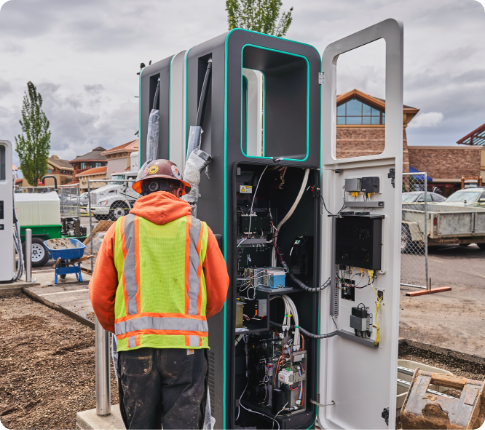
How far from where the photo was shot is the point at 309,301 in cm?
418

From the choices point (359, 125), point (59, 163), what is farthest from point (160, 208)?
point (59, 163)

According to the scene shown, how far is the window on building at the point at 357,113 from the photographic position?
28453mm

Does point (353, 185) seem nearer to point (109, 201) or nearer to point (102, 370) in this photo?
point (102, 370)

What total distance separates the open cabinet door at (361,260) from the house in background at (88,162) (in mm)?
80348

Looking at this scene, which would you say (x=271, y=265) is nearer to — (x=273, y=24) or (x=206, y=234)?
(x=206, y=234)

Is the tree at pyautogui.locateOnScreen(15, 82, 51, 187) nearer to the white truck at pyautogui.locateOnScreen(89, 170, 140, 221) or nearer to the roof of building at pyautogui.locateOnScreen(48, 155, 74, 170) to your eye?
the white truck at pyautogui.locateOnScreen(89, 170, 140, 221)

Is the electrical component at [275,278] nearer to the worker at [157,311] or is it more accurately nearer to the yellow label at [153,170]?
the worker at [157,311]

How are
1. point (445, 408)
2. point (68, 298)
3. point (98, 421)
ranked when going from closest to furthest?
point (445, 408)
point (98, 421)
point (68, 298)

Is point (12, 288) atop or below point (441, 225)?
below

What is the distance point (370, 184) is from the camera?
3678 mm

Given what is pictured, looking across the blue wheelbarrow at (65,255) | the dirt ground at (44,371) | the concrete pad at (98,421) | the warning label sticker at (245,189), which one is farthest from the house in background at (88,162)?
the warning label sticker at (245,189)

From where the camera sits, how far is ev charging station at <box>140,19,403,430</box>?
354 centimetres

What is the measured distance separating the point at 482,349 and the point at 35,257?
10.5 metres

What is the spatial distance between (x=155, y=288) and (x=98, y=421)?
2.01m
